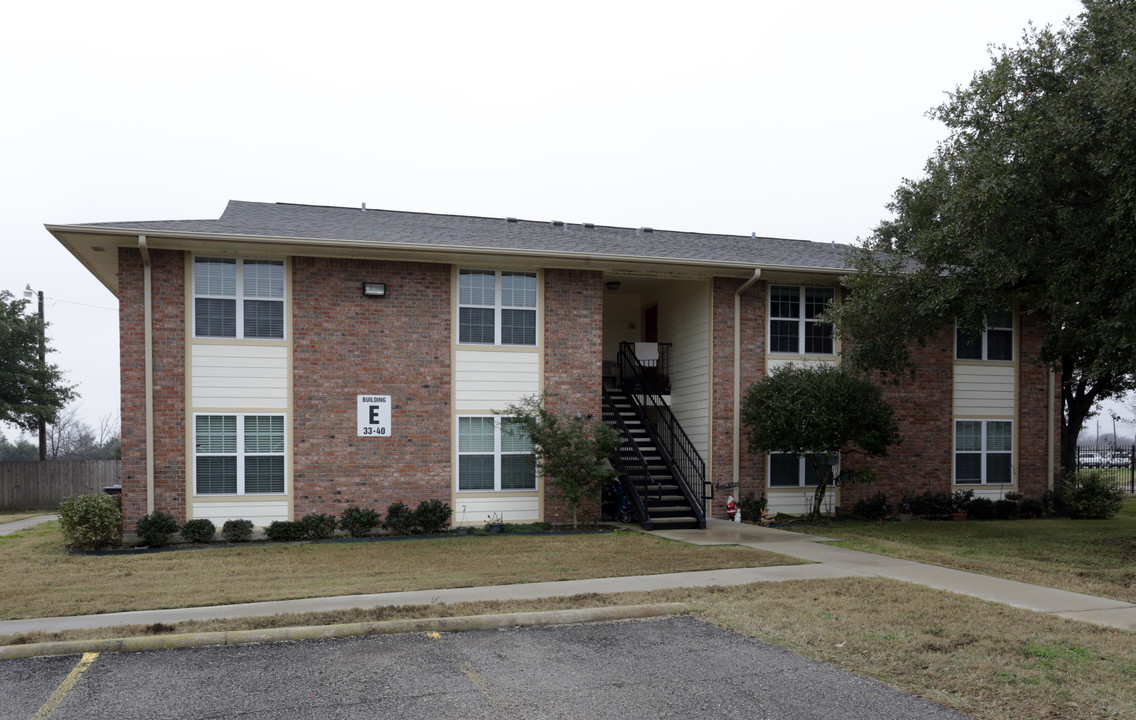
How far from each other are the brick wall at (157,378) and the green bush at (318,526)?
80.4 inches

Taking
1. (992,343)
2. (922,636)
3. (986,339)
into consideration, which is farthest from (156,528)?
(992,343)

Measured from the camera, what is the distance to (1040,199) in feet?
39.1

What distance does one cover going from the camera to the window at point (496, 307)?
15383 millimetres

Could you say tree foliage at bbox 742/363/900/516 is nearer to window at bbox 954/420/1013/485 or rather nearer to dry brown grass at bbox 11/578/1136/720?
window at bbox 954/420/1013/485

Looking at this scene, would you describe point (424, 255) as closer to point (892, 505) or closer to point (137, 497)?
point (137, 497)

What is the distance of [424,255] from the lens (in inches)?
583

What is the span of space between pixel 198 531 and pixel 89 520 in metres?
1.60

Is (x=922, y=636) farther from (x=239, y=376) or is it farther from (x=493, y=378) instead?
(x=239, y=376)

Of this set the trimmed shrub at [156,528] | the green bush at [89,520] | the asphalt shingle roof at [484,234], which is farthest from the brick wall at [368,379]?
the green bush at [89,520]

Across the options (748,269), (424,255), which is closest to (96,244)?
(424,255)

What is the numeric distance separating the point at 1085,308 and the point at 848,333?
4.81 m

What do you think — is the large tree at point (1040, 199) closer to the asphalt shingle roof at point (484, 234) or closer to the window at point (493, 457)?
the asphalt shingle roof at point (484, 234)

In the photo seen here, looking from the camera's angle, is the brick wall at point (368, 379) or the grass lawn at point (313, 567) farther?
the brick wall at point (368, 379)

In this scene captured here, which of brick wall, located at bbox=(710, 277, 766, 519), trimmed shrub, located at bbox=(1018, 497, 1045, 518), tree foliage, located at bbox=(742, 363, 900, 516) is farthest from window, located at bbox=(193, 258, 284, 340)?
trimmed shrub, located at bbox=(1018, 497, 1045, 518)
